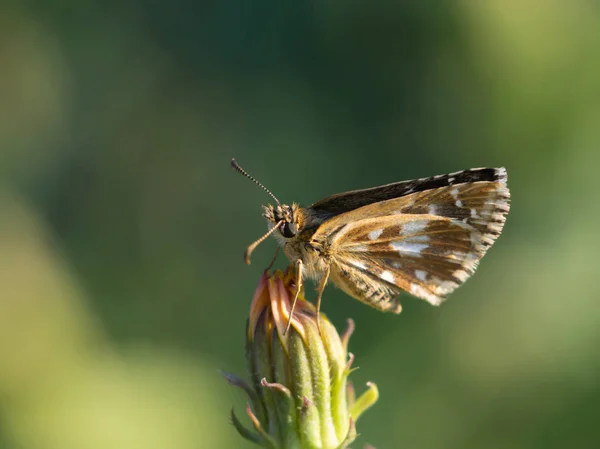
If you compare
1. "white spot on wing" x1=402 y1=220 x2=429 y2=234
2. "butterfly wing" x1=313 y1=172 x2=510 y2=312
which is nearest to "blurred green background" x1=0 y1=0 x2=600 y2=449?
"butterfly wing" x1=313 y1=172 x2=510 y2=312

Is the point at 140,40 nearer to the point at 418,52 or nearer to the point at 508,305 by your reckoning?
the point at 418,52

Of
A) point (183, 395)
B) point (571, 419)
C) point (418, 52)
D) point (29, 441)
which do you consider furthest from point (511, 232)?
point (29, 441)

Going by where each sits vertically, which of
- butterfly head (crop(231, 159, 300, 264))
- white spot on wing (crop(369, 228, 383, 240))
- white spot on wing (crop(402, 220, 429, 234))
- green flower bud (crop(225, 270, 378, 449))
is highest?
butterfly head (crop(231, 159, 300, 264))

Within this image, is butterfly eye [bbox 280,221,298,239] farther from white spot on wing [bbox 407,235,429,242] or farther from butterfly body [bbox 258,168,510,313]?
white spot on wing [bbox 407,235,429,242]


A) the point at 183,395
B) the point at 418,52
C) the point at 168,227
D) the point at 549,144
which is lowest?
the point at 183,395

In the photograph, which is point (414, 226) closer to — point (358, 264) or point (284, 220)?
point (358, 264)
